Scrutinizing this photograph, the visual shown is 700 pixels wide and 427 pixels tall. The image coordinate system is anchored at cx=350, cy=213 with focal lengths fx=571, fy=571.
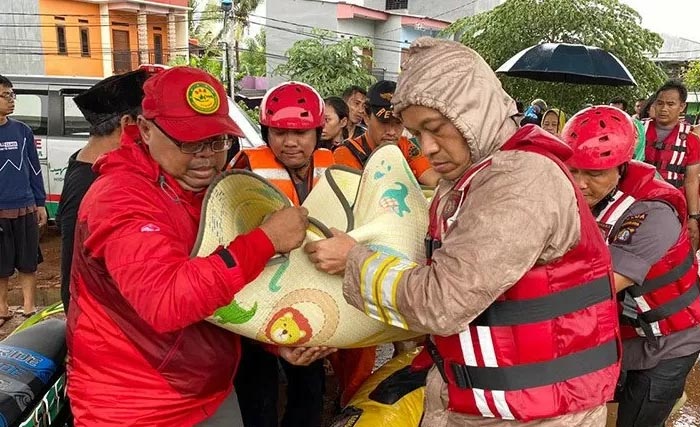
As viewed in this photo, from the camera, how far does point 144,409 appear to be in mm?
1687

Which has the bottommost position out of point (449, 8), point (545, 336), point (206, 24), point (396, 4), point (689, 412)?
point (689, 412)

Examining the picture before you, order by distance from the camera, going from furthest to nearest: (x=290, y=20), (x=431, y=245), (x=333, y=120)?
(x=290, y=20) < (x=333, y=120) < (x=431, y=245)

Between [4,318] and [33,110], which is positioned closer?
[4,318]

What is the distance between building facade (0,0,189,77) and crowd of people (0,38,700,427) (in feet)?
71.9

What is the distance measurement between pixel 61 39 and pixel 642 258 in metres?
25.7

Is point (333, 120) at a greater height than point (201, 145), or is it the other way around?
point (201, 145)

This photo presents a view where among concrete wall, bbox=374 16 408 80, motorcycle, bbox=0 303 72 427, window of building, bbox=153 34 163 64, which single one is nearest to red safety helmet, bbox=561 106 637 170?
motorcycle, bbox=0 303 72 427


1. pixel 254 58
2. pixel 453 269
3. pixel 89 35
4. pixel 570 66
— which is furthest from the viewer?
pixel 254 58

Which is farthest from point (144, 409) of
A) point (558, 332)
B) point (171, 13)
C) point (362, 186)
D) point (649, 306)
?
point (171, 13)

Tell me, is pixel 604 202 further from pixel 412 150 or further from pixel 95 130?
pixel 95 130

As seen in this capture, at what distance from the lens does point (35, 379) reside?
2002 millimetres

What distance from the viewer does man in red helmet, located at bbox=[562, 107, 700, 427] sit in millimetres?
2098

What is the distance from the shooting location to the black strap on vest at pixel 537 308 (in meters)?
1.37

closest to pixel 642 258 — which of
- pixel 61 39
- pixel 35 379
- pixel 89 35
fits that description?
pixel 35 379
